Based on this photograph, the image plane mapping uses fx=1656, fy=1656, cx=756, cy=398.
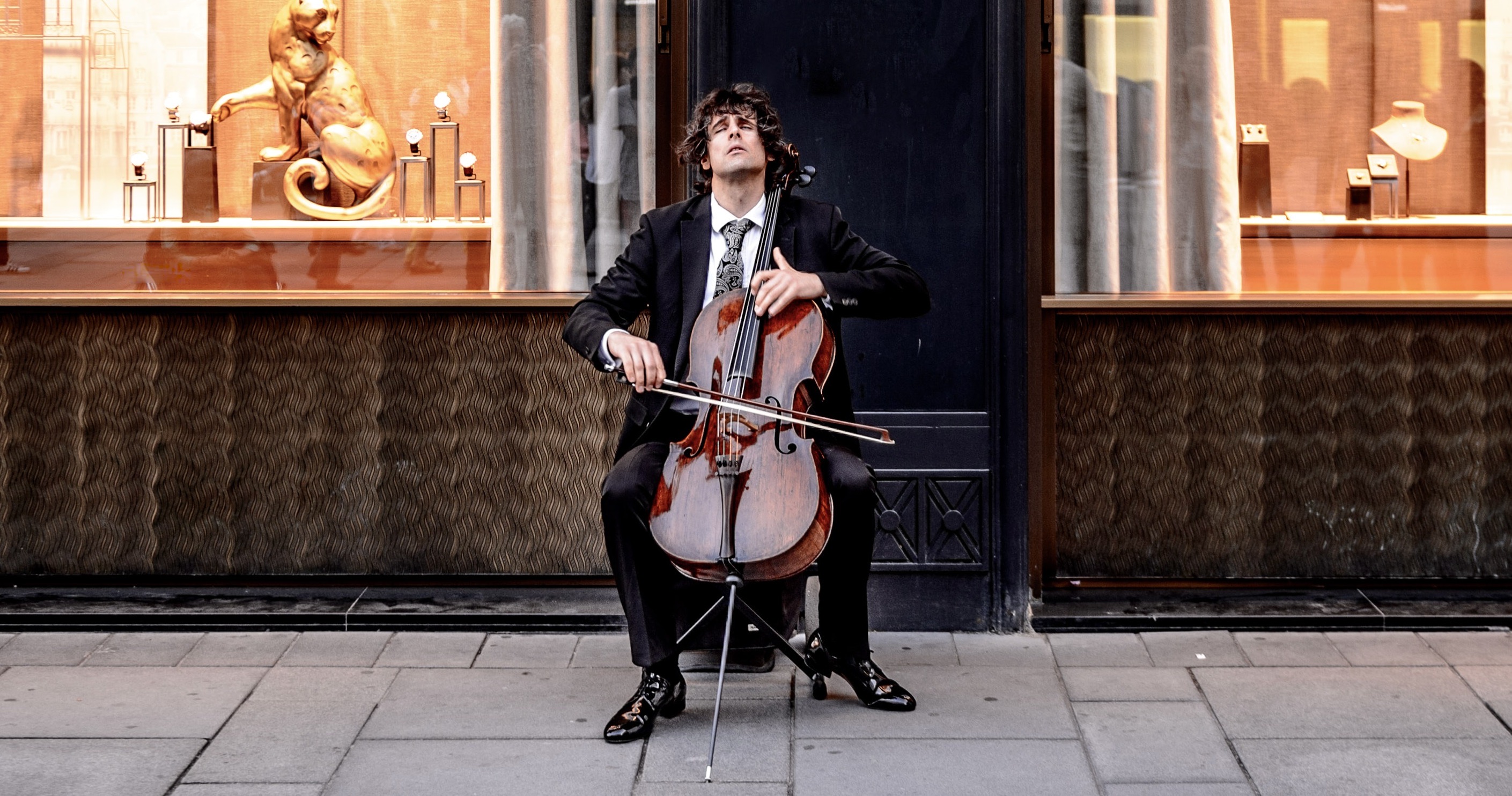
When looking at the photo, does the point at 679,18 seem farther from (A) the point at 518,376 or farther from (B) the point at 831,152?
(A) the point at 518,376

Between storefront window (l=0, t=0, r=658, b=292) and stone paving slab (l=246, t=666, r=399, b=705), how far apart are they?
1352 millimetres

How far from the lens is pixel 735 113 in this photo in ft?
14.4

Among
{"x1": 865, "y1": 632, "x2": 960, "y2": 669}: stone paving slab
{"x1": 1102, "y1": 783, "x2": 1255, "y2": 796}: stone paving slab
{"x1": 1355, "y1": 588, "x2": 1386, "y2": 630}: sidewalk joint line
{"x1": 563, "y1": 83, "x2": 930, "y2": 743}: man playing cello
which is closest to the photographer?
{"x1": 1102, "y1": 783, "x2": 1255, "y2": 796}: stone paving slab

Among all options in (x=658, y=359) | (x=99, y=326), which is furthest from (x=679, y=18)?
(x=99, y=326)

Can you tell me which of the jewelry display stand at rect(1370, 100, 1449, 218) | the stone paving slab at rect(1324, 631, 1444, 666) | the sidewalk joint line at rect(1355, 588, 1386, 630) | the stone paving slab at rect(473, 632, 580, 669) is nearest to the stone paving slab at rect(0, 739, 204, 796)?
the stone paving slab at rect(473, 632, 580, 669)

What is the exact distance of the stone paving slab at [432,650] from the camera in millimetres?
4926

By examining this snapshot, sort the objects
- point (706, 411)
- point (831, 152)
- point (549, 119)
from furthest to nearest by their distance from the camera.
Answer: point (549, 119), point (831, 152), point (706, 411)

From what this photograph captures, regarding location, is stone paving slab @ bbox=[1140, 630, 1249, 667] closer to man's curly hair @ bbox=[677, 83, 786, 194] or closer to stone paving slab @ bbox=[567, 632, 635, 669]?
stone paving slab @ bbox=[567, 632, 635, 669]

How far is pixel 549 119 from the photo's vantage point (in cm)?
545

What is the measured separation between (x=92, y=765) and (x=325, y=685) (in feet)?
2.55

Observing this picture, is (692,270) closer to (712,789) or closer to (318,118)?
(712,789)

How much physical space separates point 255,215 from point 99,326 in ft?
2.07

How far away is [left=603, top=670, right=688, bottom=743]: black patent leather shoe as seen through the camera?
4.20m

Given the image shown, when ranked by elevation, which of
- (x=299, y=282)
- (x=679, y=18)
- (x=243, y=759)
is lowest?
(x=243, y=759)
